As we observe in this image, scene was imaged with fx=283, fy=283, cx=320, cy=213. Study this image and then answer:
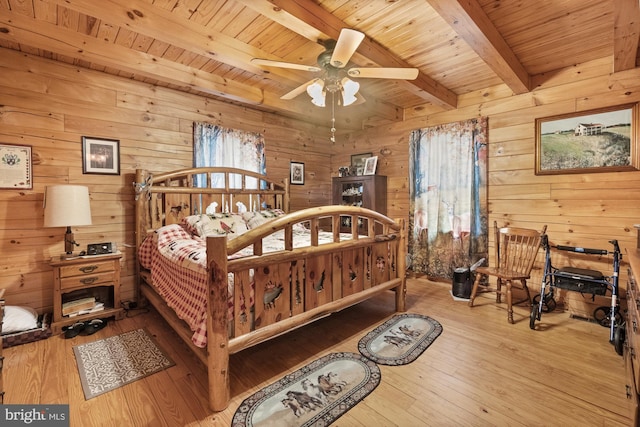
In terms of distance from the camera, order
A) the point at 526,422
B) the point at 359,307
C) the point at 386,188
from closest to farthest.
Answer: the point at 526,422, the point at 359,307, the point at 386,188

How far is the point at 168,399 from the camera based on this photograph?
1.68m

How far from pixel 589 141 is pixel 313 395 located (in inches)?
139

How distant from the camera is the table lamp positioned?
94.3 inches

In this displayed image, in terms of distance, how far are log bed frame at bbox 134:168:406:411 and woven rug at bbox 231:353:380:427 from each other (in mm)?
221

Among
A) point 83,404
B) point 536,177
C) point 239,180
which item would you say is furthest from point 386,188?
Answer: point 83,404

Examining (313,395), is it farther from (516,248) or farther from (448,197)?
(448,197)

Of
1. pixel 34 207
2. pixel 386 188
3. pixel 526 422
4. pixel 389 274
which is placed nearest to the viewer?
pixel 526 422

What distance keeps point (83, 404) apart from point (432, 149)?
430cm

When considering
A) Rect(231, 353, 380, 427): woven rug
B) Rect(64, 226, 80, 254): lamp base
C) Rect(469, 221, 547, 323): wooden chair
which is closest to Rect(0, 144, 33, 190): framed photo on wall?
Rect(64, 226, 80, 254): lamp base

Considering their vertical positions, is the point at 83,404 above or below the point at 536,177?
below

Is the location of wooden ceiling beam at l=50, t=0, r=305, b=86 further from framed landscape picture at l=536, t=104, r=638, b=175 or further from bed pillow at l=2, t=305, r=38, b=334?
framed landscape picture at l=536, t=104, r=638, b=175

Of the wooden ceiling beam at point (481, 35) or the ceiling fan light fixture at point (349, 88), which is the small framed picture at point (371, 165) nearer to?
the wooden ceiling beam at point (481, 35)

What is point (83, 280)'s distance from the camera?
2.58m

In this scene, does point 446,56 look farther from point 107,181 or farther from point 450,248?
point 107,181
